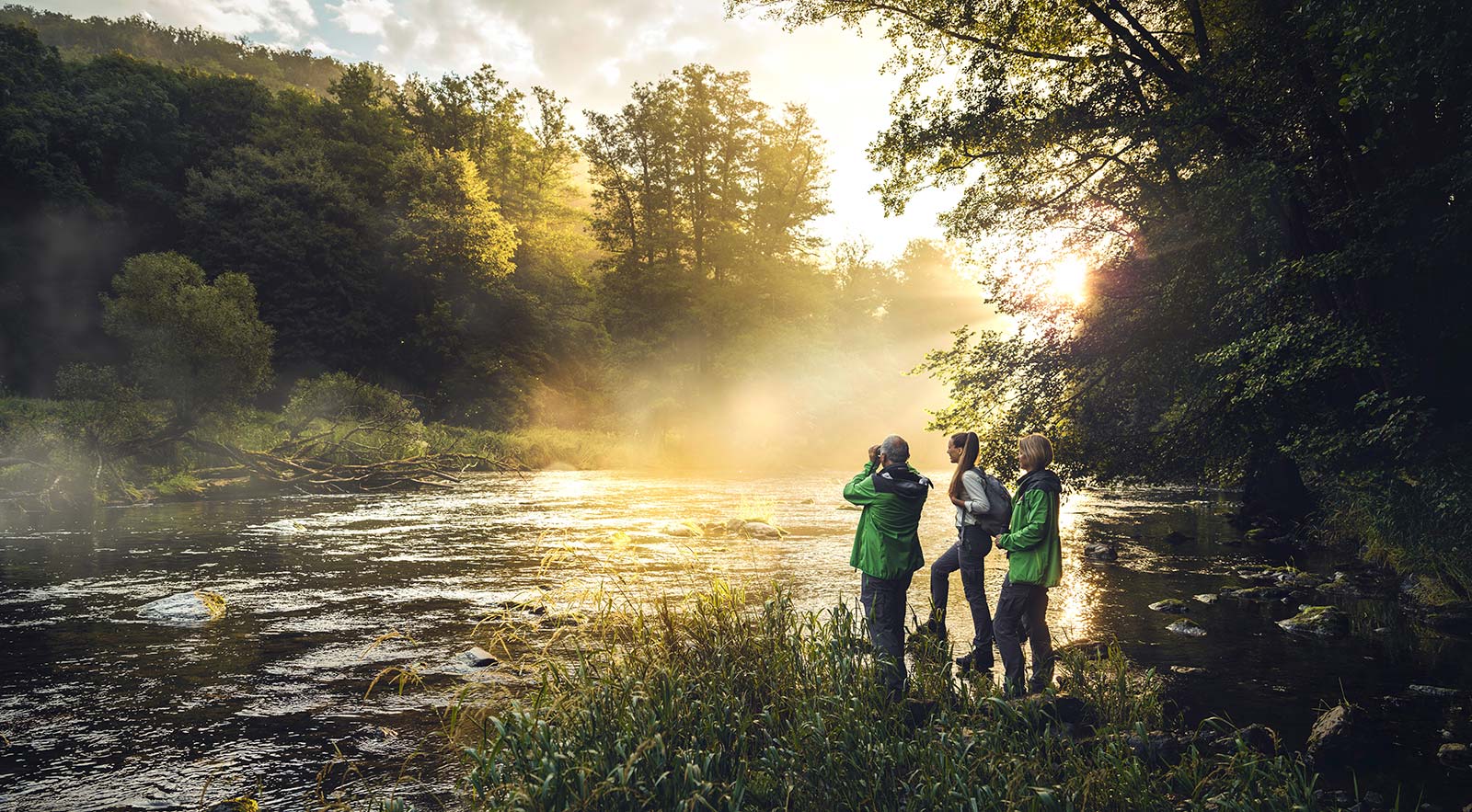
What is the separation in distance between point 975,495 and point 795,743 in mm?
3421

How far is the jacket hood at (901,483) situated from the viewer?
6.66 metres

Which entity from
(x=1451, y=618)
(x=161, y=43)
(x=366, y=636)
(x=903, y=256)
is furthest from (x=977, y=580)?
(x=161, y=43)

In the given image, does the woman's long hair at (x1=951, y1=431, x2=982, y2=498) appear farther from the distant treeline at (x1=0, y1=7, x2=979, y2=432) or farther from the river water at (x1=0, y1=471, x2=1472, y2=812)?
the distant treeline at (x1=0, y1=7, x2=979, y2=432)

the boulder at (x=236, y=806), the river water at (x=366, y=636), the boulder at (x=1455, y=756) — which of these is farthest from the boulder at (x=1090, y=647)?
the boulder at (x=236, y=806)

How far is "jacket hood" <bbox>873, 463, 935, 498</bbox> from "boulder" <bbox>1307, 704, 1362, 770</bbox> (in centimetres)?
331

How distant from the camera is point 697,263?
5538 centimetres

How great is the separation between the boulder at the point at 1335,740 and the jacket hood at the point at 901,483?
3.31m

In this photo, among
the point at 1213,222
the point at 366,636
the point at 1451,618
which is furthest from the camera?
the point at 1213,222

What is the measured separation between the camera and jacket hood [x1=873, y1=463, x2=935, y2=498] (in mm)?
6664

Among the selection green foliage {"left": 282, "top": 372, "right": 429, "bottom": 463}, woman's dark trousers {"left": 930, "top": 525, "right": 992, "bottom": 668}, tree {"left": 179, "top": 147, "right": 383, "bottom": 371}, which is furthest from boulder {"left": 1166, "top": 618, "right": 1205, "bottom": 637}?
tree {"left": 179, "top": 147, "right": 383, "bottom": 371}

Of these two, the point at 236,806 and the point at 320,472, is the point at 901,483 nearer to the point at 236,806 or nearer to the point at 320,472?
the point at 236,806

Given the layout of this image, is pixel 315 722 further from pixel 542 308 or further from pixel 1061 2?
pixel 542 308

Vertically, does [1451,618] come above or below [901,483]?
below

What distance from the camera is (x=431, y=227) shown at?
160 ft
